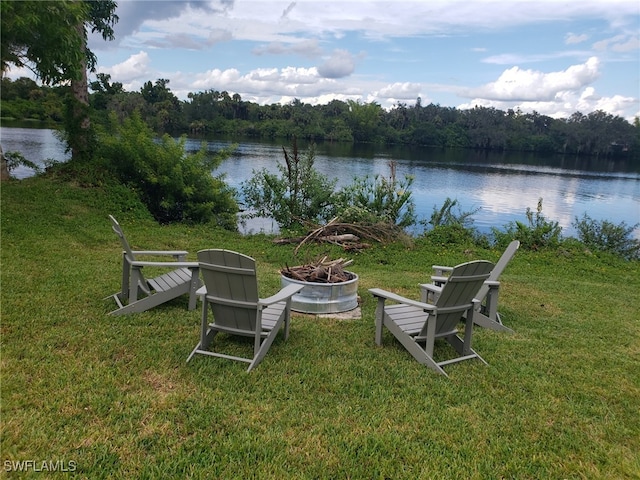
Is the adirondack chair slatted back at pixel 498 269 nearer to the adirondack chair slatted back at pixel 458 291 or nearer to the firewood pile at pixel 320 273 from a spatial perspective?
the adirondack chair slatted back at pixel 458 291

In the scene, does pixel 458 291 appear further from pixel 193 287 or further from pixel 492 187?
pixel 492 187

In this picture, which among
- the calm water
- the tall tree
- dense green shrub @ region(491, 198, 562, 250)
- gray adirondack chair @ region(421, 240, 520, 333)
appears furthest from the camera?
the calm water

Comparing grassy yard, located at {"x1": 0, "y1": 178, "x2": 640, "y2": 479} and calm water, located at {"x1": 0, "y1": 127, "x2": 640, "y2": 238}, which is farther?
calm water, located at {"x1": 0, "y1": 127, "x2": 640, "y2": 238}

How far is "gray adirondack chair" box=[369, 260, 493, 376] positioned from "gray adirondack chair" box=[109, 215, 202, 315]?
1.90 metres

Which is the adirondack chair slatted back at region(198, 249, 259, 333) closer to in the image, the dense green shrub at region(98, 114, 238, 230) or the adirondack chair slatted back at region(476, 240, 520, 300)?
the adirondack chair slatted back at region(476, 240, 520, 300)

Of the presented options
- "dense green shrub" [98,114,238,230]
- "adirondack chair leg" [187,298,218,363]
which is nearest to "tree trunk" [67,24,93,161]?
"dense green shrub" [98,114,238,230]

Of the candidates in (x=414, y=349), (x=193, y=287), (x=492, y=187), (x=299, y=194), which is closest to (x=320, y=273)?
(x=193, y=287)

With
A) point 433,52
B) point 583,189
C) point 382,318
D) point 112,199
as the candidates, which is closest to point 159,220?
point 112,199

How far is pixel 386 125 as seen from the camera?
7612 cm

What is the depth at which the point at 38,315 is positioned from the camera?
431cm

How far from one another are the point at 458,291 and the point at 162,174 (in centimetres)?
954

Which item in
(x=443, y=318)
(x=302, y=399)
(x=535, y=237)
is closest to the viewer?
(x=302, y=399)

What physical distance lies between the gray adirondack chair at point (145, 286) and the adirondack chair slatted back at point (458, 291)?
7.66ft

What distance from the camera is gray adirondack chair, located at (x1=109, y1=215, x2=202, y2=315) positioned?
182 inches
